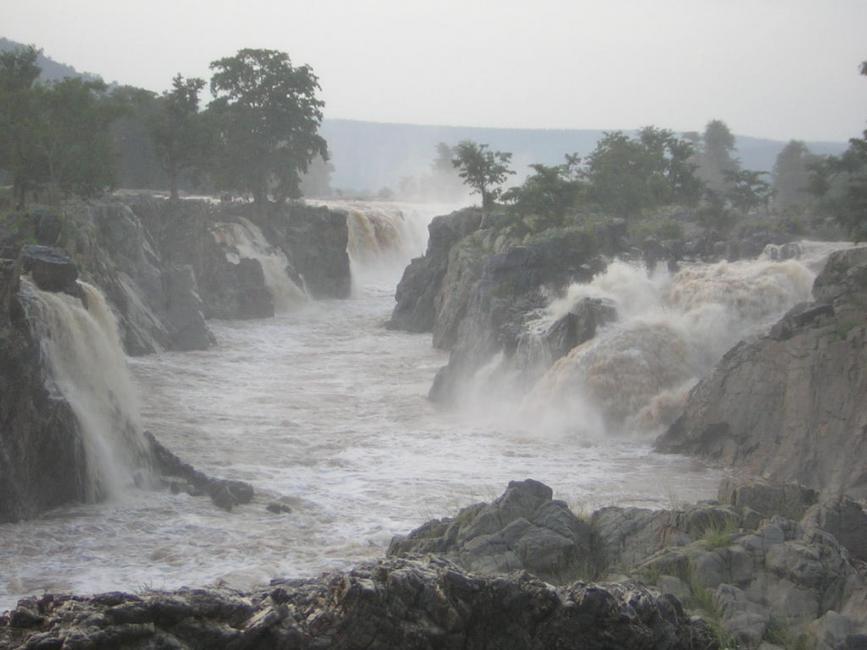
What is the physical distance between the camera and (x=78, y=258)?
3048 cm

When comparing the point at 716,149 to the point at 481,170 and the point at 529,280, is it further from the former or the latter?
the point at 529,280

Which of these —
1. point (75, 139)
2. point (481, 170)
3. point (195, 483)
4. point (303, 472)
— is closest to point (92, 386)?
point (195, 483)

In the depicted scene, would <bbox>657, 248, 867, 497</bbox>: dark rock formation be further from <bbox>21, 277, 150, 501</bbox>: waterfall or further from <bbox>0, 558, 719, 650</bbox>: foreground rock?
<bbox>0, 558, 719, 650</bbox>: foreground rock

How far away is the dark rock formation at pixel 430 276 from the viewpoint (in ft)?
133

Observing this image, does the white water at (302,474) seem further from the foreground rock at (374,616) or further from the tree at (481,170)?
the tree at (481,170)

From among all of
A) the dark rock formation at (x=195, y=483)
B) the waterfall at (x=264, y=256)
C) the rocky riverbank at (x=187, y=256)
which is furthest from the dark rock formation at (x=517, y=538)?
the waterfall at (x=264, y=256)

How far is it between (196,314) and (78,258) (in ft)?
21.3

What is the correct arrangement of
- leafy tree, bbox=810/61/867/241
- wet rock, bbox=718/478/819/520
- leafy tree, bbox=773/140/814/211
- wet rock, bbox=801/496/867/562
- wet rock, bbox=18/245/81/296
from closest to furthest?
wet rock, bbox=801/496/867/562
wet rock, bbox=718/478/819/520
wet rock, bbox=18/245/81/296
leafy tree, bbox=810/61/867/241
leafy tree, bbox=773/140/814/211

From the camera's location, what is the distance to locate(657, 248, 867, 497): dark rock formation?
19188 millimetres

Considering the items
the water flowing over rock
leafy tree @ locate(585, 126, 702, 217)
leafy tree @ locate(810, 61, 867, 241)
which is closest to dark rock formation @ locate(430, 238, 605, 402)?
leafy tree @ locate(810, 61, 867, 241)

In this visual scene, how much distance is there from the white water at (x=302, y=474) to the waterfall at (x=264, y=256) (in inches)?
432

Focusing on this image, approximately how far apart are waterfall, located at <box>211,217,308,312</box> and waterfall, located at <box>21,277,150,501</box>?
22.6m

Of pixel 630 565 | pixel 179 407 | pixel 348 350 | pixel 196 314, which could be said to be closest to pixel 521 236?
pixel 348 350

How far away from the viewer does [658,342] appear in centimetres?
2556
